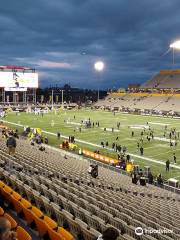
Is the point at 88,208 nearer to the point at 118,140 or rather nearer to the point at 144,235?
the point at 144,235

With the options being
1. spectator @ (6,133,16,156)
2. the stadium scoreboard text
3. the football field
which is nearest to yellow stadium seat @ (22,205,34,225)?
spectator @ (6,133,16,156)

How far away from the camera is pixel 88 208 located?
9023mm

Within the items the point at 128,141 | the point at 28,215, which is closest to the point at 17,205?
the point at 28,215

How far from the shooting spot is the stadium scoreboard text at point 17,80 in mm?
82562

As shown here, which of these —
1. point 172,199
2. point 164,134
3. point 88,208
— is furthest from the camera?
point 164,134

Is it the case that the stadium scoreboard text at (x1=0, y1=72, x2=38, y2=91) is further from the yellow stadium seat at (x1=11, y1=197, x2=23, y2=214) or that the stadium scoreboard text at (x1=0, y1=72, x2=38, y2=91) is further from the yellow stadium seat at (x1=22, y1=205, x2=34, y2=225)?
the yellow stadium seat at (x1=22, y1=205, x2=34, y2=225)

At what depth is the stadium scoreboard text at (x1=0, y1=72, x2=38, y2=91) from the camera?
82562 millimetres

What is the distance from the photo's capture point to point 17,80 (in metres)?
84.4

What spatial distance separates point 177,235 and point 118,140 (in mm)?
33985

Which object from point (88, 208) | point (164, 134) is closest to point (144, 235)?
point (88, 208)

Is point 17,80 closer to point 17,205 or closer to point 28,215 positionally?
point 17,205

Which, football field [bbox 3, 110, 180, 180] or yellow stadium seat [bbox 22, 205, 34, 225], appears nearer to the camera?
yellow stadium seat [bbox 22, 205, 34, 225]

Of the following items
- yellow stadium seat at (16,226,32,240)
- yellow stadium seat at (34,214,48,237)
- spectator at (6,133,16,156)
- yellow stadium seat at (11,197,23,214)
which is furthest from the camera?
spectator at (6,133,16,156)

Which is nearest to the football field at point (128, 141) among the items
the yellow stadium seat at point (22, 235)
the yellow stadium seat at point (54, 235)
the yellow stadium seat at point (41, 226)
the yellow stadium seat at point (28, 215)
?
the yellow stadium seat at point (28, 215)
